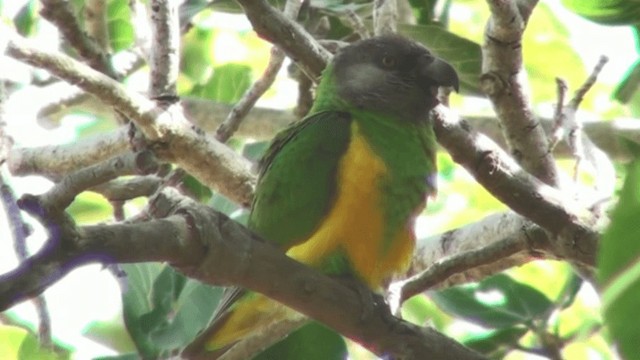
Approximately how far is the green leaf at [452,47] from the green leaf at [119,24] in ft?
5.58

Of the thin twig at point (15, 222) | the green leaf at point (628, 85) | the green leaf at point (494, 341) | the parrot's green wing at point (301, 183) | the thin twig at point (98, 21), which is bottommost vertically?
the green leaf at point (494, 341)

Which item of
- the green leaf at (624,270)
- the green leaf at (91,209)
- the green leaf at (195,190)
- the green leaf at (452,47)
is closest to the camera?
the green leaf at (624,270)

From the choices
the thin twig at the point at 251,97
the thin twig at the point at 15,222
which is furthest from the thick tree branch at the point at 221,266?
the thin twig at the point at 251,97

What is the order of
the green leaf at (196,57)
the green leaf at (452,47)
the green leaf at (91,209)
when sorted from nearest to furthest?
the green leaf at (452,47) < the green leaf at (91,209) < the green leaf at (196,57)

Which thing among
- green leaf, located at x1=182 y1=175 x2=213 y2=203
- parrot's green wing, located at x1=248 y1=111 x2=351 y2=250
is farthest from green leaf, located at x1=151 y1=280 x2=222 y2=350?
green leaf, located at x1=182 y1=175 x2=213 y2=203

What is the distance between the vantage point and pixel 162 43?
3463mm

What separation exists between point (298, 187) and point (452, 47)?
1.33 metres

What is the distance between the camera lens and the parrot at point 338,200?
302 centimetres

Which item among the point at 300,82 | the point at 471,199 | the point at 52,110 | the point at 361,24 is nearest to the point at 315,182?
the point at 361,24

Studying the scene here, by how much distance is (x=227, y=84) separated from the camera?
17.3 ft

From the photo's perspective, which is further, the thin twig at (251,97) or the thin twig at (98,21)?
the thin twig at (98,21)

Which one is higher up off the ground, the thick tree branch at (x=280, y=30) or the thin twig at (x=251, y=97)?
the thick tree branch at (x=280, y=30)

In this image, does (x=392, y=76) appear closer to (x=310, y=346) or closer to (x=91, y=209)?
(x=310, y=346)

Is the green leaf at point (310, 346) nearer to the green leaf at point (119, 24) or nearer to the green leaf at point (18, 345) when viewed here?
the green leaf at point (18, 345)
